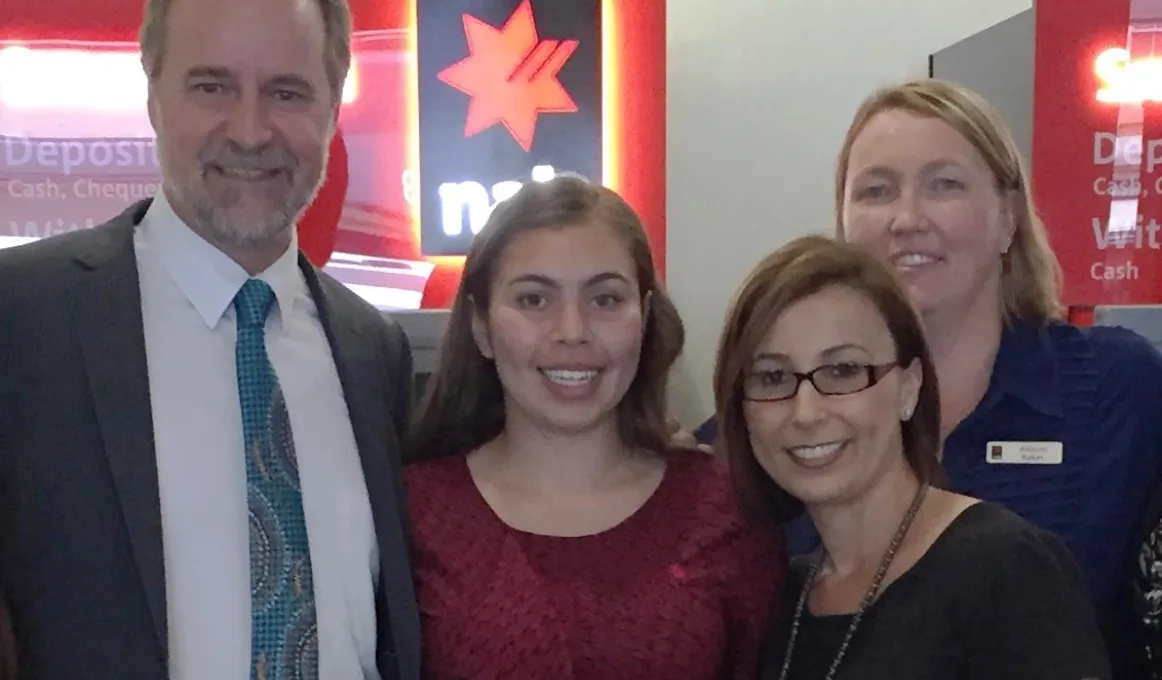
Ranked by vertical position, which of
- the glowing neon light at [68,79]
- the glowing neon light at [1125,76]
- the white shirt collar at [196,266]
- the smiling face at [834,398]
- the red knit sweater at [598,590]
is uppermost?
the glowing neon light at [68,79]

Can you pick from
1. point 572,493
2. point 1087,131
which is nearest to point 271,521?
point 572,493

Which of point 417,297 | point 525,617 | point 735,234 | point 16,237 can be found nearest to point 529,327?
point 525,617

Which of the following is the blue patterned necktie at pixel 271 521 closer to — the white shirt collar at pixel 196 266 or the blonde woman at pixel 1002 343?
the white shirt collar at pixel 196 266

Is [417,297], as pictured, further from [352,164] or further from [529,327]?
[529,327]

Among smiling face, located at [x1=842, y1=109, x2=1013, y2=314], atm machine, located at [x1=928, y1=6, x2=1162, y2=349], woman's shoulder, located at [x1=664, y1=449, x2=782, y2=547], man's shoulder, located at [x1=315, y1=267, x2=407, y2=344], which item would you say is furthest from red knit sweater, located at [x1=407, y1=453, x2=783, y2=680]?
atm machine, located at [x1=928, y1=6, x2=1162, y2=349]

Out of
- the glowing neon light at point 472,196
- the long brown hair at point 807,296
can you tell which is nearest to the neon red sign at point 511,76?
the glowing neon light at point 472,196

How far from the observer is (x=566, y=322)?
1.71 metres

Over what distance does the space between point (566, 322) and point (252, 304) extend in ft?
1.57

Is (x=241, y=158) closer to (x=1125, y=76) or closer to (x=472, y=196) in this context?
(x=472, y=196)

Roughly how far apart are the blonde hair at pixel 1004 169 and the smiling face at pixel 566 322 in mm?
583

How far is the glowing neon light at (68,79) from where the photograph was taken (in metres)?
3.11

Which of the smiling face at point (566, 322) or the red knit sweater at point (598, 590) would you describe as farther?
the smiling face at point (566, 322)

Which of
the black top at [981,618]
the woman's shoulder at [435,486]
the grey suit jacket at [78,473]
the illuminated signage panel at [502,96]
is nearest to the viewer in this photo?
the black top at [981,618]

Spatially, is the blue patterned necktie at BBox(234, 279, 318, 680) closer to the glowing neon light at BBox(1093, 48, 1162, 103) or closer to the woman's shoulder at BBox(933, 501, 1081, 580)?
the woman's shoulder at BBox(933, 501, 1081, 580)
